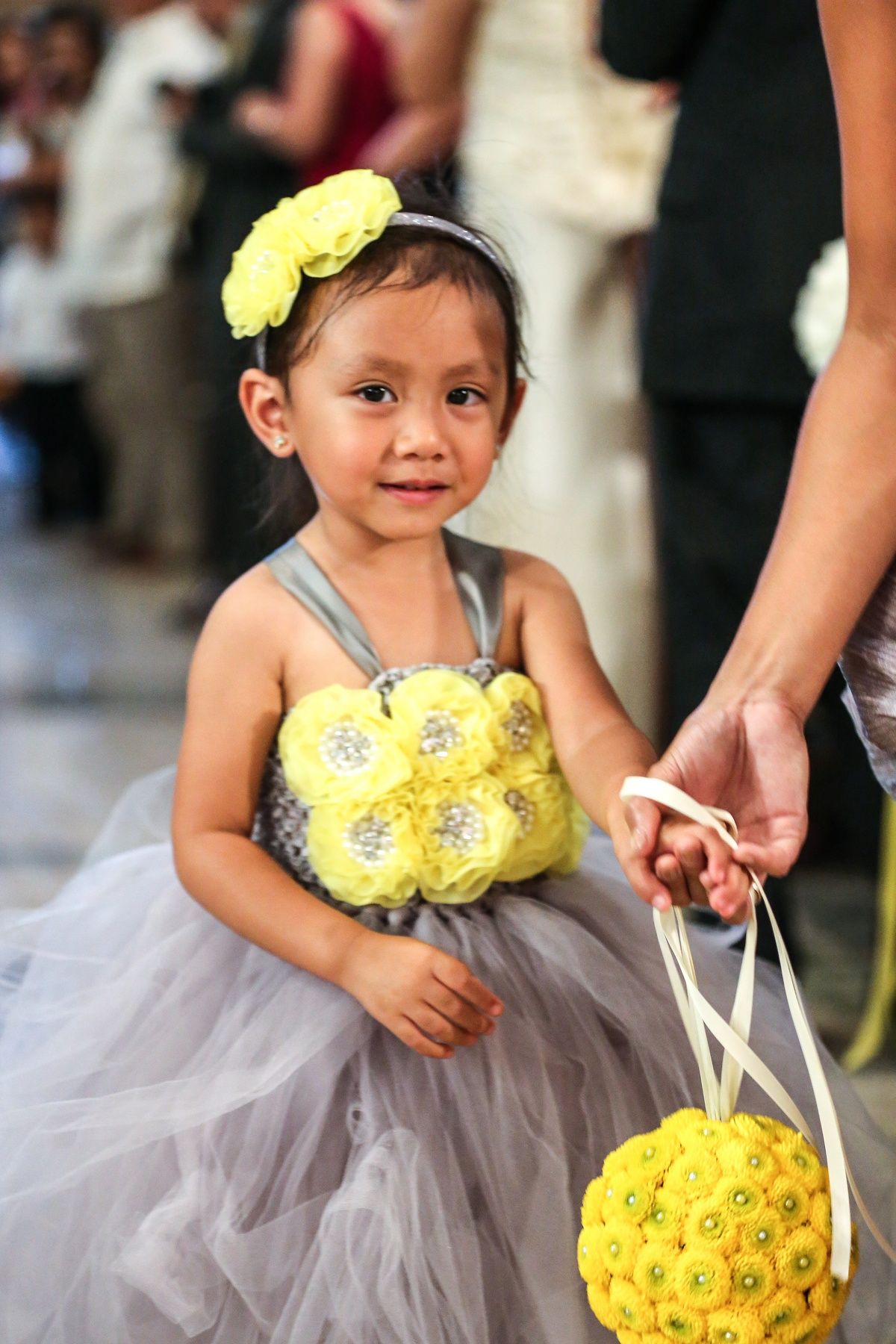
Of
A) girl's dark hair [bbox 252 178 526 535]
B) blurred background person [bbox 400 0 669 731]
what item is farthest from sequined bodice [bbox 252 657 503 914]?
blurred background person [bbox 400 0 669 731]

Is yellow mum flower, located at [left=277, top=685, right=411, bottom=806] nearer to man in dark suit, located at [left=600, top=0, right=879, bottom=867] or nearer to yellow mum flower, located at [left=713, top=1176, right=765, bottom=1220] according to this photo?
yellow mum flower, located at [left=713, top=1176, right=765, bottom=1220]

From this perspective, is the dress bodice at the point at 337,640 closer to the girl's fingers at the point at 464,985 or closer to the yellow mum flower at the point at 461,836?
the yellow mum flower at the point at 461,836

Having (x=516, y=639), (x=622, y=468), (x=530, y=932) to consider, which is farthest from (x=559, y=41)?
(x=530, y=932)

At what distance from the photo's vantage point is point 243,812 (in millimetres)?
1296

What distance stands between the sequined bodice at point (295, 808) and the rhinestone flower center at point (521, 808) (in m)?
0.09

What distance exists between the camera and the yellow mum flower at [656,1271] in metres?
0.93

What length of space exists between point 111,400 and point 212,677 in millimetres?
4234

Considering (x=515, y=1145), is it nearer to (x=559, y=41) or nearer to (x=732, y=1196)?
(x=732, y=1196)

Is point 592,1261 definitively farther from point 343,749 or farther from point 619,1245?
point 343,749

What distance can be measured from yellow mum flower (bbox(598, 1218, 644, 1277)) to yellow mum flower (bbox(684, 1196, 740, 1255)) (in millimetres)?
32

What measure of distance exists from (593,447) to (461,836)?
1447 mm

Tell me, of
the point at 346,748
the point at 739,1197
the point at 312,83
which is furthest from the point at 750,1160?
the point at 312,83

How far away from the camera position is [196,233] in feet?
15.8

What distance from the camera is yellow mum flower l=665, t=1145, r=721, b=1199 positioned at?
36.9 inches
